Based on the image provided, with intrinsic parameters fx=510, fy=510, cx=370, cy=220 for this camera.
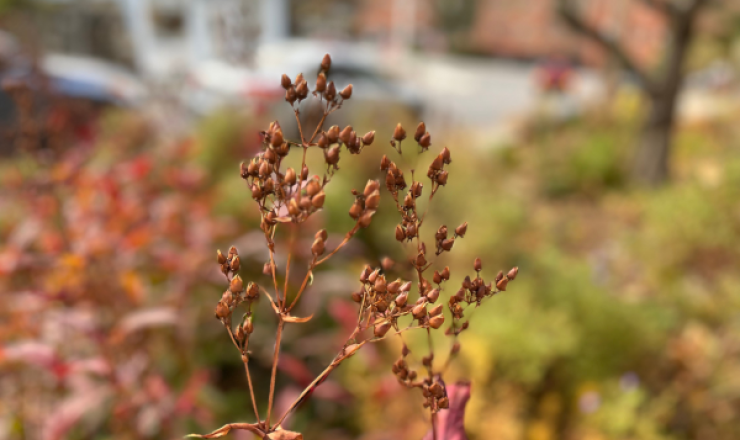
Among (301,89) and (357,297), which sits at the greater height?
(301,89)

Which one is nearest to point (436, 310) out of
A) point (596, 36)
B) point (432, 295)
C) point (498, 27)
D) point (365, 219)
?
point (432, 295)

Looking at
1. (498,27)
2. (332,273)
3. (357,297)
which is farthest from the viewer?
(498,27)

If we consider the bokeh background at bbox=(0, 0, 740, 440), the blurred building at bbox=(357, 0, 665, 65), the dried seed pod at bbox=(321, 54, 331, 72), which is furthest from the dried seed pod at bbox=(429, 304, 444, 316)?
the blurred building at bbox=(357, 0, 665, 65)

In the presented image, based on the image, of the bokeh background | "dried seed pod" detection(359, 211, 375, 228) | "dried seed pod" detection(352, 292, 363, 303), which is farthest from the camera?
the bokeh background

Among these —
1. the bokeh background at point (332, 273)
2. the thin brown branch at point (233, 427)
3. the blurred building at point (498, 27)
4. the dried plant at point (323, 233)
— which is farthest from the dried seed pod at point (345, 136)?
the blurred building at point (498, 27)

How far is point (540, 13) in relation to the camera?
19.1m

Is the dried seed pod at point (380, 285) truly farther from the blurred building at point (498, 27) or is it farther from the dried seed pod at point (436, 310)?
the blurred building at point (498, 27)

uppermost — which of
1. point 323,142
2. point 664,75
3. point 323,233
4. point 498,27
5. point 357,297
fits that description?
point 498,27

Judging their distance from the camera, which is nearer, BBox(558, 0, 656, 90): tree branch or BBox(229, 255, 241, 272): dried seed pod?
BBox(229, 255, 241, 272): dried seed pod

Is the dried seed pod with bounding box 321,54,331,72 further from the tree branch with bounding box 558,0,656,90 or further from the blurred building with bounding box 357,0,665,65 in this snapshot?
the blurred building with bounding box 357,0,665,65

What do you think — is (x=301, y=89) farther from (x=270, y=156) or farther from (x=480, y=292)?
(x=480, y=292)

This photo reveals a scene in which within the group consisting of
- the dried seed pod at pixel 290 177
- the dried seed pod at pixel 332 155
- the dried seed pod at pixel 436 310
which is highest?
the dried seed pod at pixel 332 155

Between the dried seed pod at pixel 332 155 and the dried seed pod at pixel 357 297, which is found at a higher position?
the dried seed pod at pixel 332 155

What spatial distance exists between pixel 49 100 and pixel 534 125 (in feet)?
22.4
